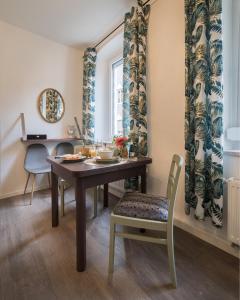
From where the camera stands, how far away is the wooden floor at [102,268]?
1174mm

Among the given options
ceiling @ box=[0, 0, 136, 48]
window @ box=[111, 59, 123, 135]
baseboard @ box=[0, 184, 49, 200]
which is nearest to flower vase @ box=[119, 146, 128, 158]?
window @ box=[111, 59, 123, 135]

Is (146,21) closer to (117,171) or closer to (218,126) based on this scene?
(218,126)

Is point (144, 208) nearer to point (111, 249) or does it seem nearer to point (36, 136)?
point (111, 249)

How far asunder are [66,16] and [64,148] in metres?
2.03

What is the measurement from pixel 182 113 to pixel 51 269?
1767 mm

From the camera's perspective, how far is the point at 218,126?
146 cm

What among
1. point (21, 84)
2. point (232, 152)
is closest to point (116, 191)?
point (232, 152)

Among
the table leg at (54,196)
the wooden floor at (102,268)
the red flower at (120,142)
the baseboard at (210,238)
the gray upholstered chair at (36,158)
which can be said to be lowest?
the wooden floor at (102,268)

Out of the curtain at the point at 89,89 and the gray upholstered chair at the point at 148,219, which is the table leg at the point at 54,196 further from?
the curtain at the point at 89,89

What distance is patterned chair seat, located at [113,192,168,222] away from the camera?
1277 mm

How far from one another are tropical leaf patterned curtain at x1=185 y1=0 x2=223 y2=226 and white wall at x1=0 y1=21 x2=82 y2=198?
2396 millimetres

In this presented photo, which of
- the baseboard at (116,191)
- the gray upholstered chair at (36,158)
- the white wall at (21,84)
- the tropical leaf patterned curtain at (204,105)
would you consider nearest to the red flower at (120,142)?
the tropical leaf patterned curtain at (204,105)

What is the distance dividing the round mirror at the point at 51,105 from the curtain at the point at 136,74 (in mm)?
1546

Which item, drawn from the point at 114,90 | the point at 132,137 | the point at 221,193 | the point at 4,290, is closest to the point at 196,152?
the point at 221,193
